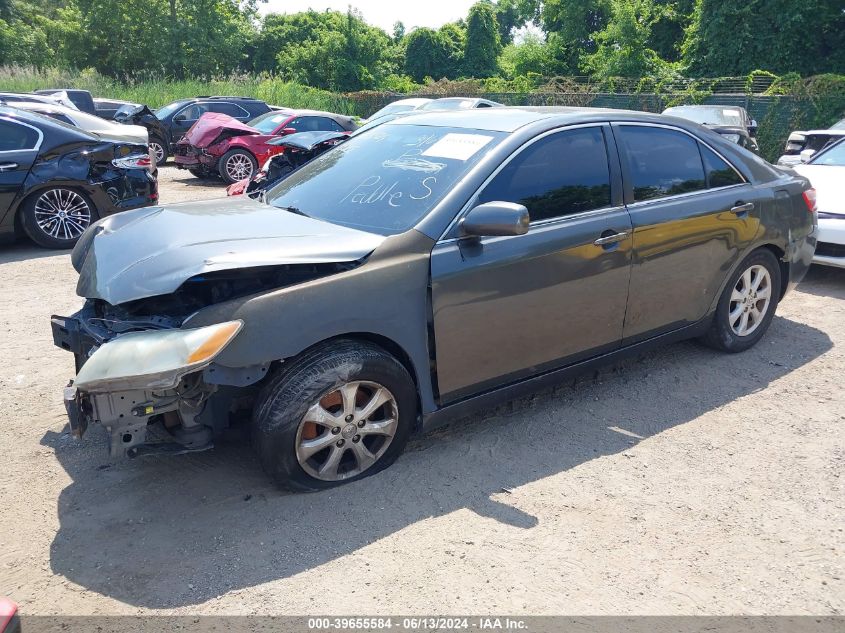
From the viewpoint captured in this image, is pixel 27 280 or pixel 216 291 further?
pixel 27 280

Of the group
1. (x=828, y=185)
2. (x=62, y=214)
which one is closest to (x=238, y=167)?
(x=62, y=214)

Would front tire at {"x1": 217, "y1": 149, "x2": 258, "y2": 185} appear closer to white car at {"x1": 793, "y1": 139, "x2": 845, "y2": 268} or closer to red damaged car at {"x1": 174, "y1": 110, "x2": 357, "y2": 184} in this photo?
red damaged car at {"x1": 174, "y1": 110, "x2": 357, "y2": 184}

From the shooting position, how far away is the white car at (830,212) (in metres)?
6.76

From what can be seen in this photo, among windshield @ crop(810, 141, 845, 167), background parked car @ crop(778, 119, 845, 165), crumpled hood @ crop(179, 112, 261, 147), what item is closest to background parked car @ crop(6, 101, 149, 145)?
crumpled hood @ crop(179, 112, 261, 147)

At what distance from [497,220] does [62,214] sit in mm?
6664

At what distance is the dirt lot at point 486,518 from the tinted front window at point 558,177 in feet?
4.08

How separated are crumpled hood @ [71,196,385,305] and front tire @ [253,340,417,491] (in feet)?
1.56

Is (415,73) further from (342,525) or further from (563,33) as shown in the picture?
(342,525)

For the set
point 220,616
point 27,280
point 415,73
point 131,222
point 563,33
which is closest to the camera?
point 220,616

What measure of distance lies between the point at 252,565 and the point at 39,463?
1.51m

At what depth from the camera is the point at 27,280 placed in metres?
6.95

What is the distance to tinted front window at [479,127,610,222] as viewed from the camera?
373cm

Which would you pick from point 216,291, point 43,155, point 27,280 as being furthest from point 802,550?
point 43,155

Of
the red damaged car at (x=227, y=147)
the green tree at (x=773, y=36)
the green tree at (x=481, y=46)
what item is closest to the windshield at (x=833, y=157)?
the red damaged car at (x=227, y=147)
